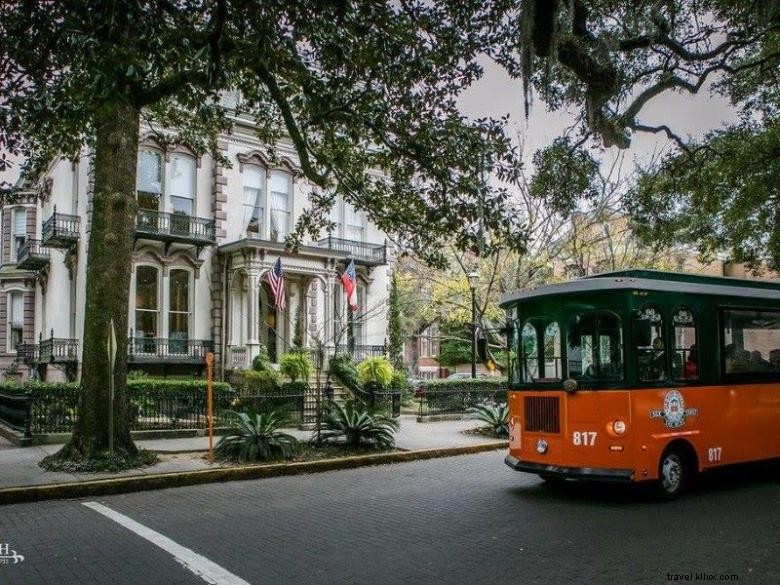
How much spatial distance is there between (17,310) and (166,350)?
11.7 meters

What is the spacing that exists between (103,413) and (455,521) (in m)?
6.27

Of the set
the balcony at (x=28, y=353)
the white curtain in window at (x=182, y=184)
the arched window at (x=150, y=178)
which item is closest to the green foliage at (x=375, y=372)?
the white curtain in window at (x=182, y=184)

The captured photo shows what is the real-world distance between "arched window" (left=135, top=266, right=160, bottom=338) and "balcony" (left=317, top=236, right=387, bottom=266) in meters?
6.47

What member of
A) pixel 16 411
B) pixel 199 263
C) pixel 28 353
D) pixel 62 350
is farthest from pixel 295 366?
pixel 28 353

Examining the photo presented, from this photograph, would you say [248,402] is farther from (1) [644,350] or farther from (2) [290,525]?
(1) [644,350]

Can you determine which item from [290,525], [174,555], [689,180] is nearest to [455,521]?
[290,525]

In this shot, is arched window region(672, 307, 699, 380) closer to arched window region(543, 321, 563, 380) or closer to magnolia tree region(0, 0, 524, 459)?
arched window region(543, 321, 563, 380)

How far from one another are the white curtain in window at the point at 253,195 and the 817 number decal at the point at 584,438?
20.2m

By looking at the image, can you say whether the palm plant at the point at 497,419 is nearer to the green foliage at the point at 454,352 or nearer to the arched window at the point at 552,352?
the arched window at the point at 552,352

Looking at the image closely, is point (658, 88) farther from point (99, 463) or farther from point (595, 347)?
point (99, 463)

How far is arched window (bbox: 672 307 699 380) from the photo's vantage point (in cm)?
960

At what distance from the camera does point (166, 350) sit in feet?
82.8

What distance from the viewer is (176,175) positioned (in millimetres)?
25953

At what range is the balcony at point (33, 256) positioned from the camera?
27972 millimetres
